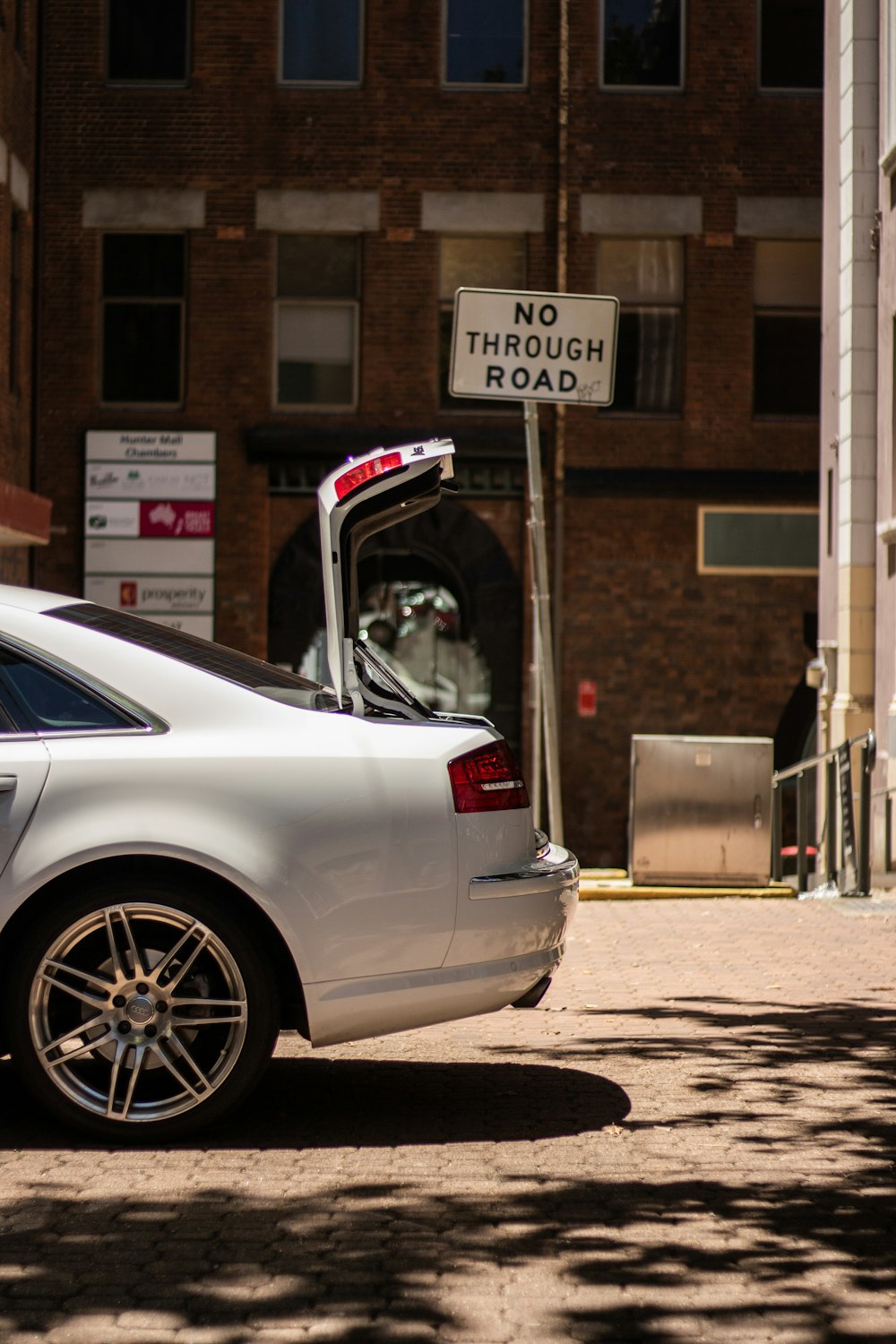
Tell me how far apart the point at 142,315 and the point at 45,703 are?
669 inches

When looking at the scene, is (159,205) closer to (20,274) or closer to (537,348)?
(20,274)

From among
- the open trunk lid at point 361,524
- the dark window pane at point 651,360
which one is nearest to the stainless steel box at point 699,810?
the open trunk lid at point 361,524

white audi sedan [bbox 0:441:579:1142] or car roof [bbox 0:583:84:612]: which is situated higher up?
car roof [bbox 0:583:84:612]

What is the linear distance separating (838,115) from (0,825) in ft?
49.3

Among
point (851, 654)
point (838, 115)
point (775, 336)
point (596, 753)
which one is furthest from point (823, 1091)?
point (775, 336)

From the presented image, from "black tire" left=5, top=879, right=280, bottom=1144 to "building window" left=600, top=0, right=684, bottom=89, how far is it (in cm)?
1822

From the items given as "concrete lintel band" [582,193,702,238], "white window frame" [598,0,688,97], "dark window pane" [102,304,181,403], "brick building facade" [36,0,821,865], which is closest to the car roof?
"brick building facade" [36,0,821,865]

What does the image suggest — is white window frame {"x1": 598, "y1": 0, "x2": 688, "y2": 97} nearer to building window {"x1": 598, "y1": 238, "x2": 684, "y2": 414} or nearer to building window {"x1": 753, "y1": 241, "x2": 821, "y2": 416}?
building window {"x1": 598, "y1": 238, "x2": 684, "y2": 414}

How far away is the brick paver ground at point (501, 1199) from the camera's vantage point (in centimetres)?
387

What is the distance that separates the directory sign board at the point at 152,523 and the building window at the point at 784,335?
249 inches

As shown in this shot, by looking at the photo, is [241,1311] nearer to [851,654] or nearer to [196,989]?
[196,989]

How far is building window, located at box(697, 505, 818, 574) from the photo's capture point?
2161 cm

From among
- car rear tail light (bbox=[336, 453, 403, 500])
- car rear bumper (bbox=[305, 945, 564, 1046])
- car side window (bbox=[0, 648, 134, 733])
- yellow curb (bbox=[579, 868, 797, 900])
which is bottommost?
yellow curb (bbox=[579, 868, 797, 900])

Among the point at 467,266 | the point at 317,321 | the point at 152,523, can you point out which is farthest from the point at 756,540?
the point at 152,523
